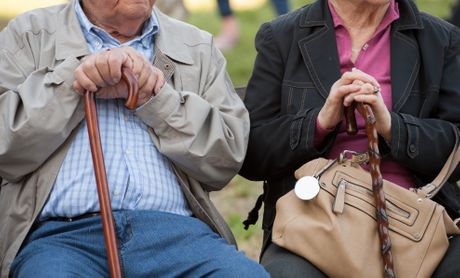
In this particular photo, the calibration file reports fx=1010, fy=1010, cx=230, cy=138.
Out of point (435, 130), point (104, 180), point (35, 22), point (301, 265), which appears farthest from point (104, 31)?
point (435, 130)

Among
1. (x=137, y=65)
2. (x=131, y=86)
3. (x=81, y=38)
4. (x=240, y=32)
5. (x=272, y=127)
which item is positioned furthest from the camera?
(x=240, y=32)

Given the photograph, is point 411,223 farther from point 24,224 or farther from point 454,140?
point 24,224

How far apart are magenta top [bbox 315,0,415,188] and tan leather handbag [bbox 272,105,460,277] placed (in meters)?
0.26

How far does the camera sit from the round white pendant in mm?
3416

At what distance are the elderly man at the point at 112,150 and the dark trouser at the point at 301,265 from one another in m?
0.13

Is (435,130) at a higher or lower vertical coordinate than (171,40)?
lower

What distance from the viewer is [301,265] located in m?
3.42

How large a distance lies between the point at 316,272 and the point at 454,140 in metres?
0.77

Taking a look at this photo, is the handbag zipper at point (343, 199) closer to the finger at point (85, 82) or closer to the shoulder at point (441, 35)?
the shoulder at point (441, 35)

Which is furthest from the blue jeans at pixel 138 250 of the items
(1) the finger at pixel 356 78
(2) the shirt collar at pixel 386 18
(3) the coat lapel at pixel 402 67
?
(2) the shirt collar at pixel 386 18

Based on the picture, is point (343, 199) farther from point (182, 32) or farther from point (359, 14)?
point (182, 32)

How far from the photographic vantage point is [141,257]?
11.2 ft

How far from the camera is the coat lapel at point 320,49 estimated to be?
383cm

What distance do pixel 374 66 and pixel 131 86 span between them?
3.37ft
